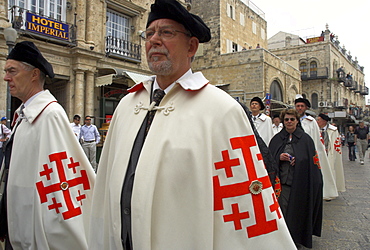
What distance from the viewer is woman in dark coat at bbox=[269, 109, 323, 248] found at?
14.1ft

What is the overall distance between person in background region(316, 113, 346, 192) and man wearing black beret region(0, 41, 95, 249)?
7.32 m

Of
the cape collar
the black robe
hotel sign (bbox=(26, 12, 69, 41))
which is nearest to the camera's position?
the cape collar

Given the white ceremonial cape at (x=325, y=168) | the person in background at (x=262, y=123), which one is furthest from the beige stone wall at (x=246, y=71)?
the white ceremonial cape at (x=325, y=168)

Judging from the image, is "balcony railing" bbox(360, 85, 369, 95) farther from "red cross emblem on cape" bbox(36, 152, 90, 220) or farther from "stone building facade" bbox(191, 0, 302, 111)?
"red cross emblem on cape" bbox(36, 152, 90, 220)

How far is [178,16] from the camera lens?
178cm

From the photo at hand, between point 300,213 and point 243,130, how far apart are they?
318 cm

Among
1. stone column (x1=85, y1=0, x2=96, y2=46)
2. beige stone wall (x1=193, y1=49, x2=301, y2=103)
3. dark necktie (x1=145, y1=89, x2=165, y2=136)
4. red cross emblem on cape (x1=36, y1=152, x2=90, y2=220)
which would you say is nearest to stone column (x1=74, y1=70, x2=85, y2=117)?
stone column (x1=85, y1=0, x2=96, y2=46)

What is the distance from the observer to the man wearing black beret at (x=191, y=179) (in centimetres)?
A: 158

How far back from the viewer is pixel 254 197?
5.27ft

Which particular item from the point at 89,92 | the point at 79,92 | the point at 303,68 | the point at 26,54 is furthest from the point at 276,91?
the point at 26,54

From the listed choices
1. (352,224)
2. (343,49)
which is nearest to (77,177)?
(352,224)

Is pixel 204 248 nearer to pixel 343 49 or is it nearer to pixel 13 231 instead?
pixel 13 231

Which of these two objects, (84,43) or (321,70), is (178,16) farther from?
(321,70)

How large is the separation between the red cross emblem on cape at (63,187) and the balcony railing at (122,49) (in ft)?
43.9
